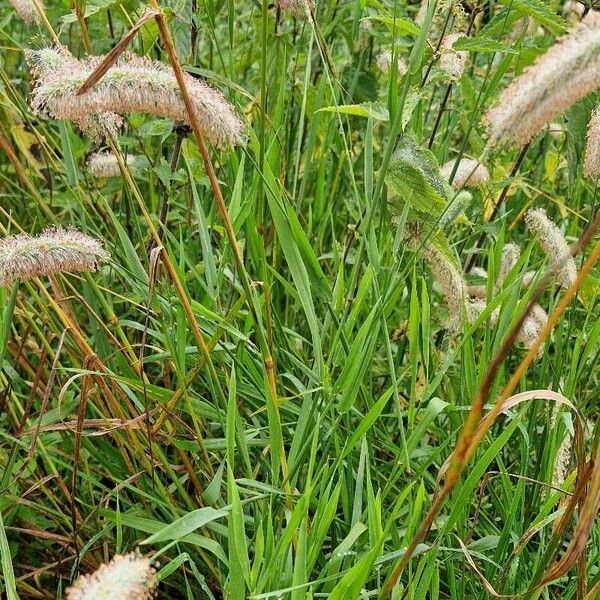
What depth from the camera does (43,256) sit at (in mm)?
1096

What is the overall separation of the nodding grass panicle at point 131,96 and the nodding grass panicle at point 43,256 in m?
0.14

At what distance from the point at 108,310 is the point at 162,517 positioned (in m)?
0.36

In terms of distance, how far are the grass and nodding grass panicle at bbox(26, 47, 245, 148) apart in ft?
0.16

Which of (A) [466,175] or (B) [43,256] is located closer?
(B) [43,256]

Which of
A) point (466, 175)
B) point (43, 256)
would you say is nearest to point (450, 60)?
point (466, 175)

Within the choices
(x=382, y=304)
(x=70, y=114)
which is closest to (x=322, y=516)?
(x=382, y=304)

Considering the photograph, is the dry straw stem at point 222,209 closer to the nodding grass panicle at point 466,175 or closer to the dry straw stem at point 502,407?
the dry straw stem at point 502,407

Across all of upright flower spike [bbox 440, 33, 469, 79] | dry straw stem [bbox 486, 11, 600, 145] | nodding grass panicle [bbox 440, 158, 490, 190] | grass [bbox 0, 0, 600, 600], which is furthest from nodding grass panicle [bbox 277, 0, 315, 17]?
dry straw stem [bbox 486, 11, 600, 145]

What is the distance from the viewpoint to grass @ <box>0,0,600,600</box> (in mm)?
1163

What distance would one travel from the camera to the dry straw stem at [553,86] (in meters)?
0.76

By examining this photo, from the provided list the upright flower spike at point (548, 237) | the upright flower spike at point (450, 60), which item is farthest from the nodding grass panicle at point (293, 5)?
the upright flower spike at point (548, 237)

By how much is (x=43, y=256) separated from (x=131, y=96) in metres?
0.21

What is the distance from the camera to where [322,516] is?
Result: 3.75 ft

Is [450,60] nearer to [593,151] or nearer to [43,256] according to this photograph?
[593,151]
